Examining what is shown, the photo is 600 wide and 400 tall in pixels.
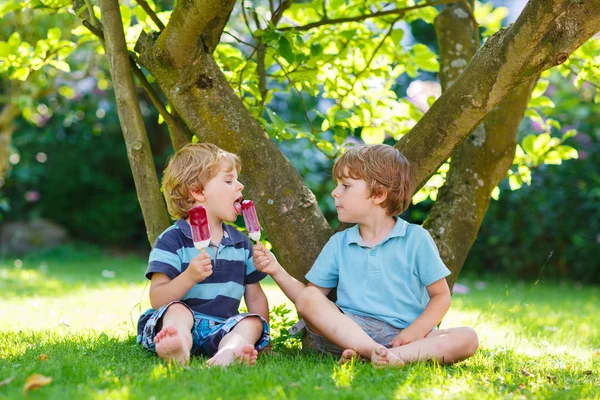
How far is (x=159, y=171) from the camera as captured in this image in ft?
37.0

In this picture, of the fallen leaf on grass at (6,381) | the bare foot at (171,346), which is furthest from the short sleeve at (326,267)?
the fallen leaf on grass at (6,381)

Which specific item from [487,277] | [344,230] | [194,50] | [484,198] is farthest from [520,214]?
[194,50]

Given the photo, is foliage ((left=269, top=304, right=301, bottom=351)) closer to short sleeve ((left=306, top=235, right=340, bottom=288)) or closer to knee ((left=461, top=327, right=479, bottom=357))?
short sleeve ((left=306, top=235, right=340, bottom=288))

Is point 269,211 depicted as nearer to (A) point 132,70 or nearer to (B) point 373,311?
(B) point 373,311

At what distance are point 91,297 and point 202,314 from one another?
2784 millimetres

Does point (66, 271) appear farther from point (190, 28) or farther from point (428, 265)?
point (428, 265)

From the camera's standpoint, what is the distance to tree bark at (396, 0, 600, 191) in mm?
2441

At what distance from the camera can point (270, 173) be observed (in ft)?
9.75

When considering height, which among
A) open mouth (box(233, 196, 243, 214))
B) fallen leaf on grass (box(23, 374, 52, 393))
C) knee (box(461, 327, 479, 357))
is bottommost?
knee (box(461, 327, 479, 357))

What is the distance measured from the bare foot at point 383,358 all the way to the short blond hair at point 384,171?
0.67m

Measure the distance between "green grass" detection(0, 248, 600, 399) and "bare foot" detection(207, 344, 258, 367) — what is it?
0.21ft

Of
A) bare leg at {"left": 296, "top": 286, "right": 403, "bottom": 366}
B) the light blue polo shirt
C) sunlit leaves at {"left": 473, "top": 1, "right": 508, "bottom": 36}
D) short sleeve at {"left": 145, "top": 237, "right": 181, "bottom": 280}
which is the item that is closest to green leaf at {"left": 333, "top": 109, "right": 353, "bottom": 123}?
the light blue polo shirt

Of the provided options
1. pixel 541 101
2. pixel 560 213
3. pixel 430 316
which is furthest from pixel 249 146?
pixel 560 213

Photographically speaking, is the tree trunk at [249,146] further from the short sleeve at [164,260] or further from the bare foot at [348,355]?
the bare foot at [348,355]
